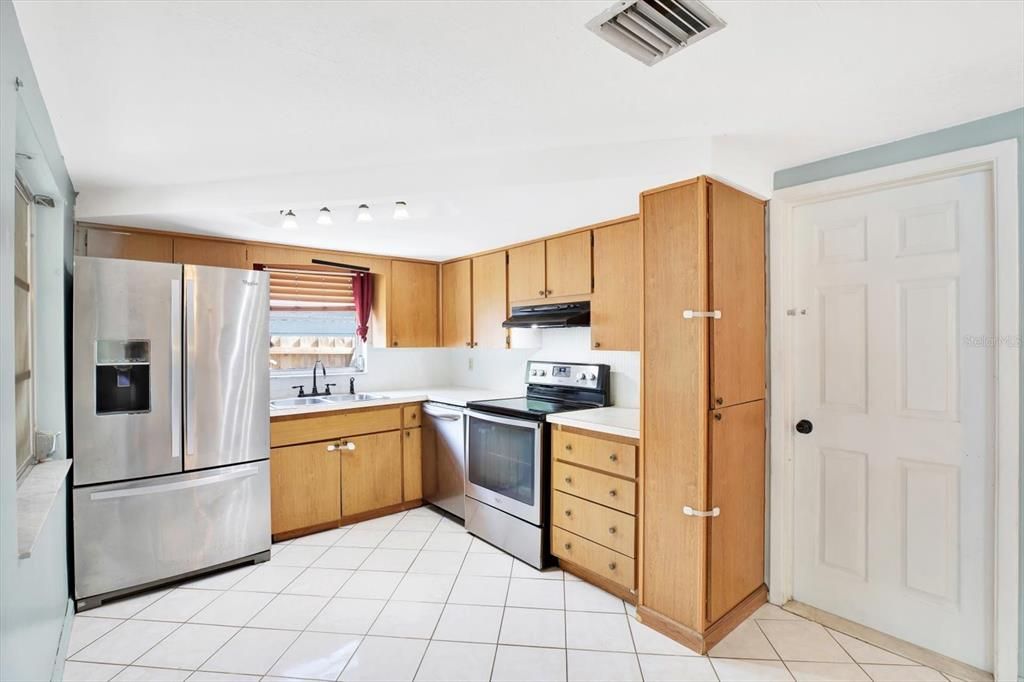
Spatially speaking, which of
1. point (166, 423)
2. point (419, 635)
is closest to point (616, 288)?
point (419, 635)

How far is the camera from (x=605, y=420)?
8.66ft

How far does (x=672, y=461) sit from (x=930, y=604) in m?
1.21

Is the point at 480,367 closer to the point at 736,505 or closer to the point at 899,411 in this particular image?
the point at 736,505

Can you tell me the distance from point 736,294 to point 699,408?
0.59m

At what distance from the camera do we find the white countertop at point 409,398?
3.27 m

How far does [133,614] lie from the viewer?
238 cm

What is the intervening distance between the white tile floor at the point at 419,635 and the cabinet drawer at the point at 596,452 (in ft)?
2.24

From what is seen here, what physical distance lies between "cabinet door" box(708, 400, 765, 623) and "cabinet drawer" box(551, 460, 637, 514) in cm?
40

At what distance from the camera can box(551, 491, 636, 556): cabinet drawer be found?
2.41 meters

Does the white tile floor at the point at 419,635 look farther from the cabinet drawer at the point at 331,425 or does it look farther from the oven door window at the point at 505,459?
the cabinet drawer at the point at 331,425

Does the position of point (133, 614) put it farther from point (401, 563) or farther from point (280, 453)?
point (401, 563)

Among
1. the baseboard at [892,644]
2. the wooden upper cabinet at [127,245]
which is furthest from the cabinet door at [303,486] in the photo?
the baseboard at [892,644]

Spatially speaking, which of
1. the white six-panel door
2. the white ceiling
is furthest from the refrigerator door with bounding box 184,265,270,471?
the white six-panel door

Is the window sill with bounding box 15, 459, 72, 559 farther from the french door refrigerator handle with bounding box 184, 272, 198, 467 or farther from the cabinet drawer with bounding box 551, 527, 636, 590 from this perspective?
the cabinet drawer with bounding box 551, 527, 636, 590
